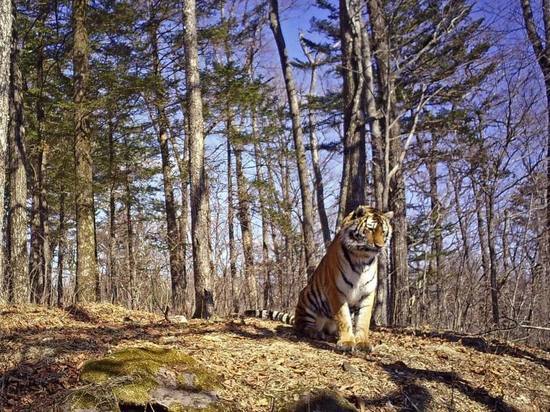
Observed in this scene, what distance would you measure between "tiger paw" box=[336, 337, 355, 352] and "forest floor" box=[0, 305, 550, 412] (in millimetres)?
105

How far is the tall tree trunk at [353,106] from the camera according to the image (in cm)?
829

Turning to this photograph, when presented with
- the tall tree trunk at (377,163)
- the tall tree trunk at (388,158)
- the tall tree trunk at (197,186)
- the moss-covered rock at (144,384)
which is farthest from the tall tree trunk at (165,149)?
the moss-covered rock at (144,384)

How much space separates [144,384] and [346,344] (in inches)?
102

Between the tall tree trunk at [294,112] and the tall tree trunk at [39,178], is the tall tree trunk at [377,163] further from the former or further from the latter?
the tall tree trunk at [39,178]

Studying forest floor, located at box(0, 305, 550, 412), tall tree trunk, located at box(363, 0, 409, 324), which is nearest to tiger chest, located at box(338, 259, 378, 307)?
forest floor, located at box(0, 305, 550, 412)

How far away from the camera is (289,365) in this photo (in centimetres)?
502

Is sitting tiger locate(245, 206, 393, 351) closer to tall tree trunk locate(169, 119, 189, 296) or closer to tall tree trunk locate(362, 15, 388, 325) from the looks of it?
tall tree trunk locate(362, 15, 388, 325)

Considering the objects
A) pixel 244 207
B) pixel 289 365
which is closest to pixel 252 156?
pixel 244 207

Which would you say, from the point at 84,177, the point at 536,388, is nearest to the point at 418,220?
the point at 84,177

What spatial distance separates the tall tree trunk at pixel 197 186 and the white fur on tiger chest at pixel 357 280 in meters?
2.74

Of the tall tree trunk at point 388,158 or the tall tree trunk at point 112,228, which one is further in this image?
the tall tree trunk at point 112,228

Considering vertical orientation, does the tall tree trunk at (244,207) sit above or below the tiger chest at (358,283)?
above

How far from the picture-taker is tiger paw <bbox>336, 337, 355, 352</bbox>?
5.62 metres

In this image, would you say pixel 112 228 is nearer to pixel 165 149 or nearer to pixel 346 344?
pixel 165 149
